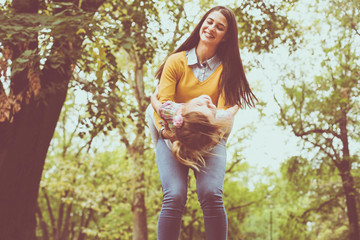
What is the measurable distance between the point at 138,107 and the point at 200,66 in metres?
11.5

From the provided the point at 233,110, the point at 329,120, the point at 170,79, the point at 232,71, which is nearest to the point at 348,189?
the point at 329,120

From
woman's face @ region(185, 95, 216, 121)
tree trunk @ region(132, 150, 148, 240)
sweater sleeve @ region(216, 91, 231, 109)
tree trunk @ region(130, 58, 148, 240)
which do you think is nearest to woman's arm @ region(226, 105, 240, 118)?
sweater sleeve @ region(216, 91, 231, 109)

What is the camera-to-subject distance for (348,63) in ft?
50.1

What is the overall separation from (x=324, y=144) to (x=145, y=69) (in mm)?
8060

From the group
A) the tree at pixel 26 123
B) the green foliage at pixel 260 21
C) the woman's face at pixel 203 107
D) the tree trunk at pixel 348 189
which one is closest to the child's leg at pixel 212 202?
the woman's face at pixel 203 107

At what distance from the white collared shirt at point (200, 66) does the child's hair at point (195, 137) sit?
0.49 meters

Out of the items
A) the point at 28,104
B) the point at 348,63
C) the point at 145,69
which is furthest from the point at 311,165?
the point at 28,104

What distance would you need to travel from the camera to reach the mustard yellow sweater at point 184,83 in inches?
119

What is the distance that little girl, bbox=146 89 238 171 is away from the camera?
2678 mm

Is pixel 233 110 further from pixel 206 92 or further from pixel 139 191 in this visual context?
pixel 139 191

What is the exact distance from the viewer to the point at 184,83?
10.1ft

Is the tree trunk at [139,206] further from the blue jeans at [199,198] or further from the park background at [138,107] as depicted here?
the blue jeans at [199,198]

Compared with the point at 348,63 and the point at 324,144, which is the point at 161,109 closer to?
the point at 348,63

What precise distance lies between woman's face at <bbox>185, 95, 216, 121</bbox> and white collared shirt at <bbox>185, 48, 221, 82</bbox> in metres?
0.41
